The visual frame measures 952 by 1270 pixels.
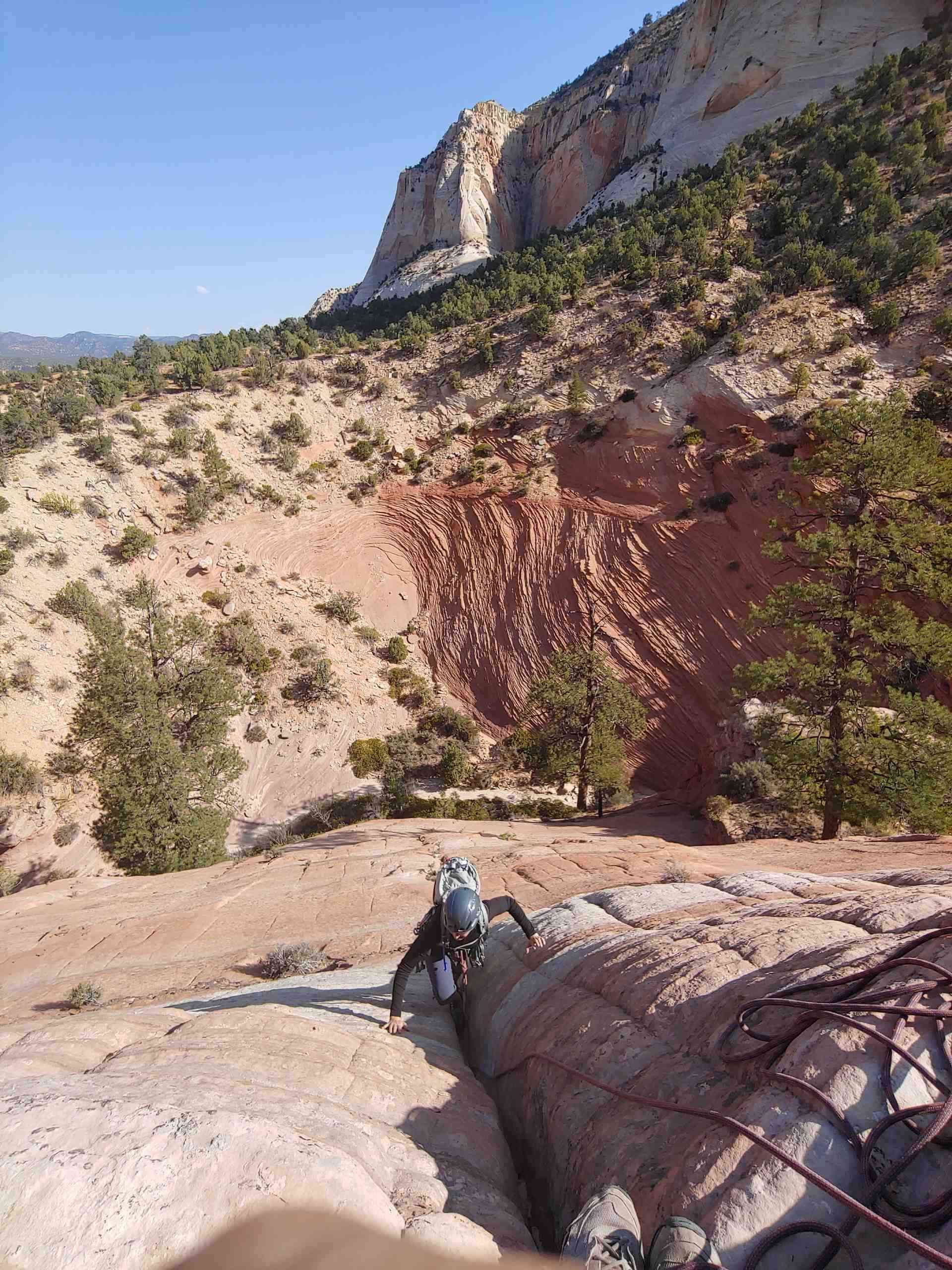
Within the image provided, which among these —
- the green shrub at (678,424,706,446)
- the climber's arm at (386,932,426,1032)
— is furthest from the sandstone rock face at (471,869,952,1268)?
the green shrub at (678,424,706,446)

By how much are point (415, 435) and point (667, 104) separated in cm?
4757

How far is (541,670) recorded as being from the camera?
25172mm

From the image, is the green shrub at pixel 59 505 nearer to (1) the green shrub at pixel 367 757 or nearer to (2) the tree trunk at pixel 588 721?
(1) the green shrub at pixel 367 757

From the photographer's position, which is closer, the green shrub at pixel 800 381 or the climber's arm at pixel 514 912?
the climber's arm at pixel 514 912

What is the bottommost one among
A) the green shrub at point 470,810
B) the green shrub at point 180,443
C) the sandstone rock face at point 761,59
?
the green shrub at point 470,810

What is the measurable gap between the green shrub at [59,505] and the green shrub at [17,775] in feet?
36.3

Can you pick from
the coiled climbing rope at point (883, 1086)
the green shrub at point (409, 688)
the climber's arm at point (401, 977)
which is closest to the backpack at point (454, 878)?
the climber's arm at point (401, 977)

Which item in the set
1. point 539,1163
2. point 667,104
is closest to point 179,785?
point 539,1163

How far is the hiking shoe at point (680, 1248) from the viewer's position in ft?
7.09

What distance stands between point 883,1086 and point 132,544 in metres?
28.3

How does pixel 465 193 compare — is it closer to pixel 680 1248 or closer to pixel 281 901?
pixel 281 901

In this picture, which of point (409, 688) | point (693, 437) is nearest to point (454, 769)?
point (409, 688)

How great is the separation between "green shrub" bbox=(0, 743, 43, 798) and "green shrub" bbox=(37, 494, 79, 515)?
11.1 meters

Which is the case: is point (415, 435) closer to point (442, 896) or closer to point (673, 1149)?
point (442, 896)
